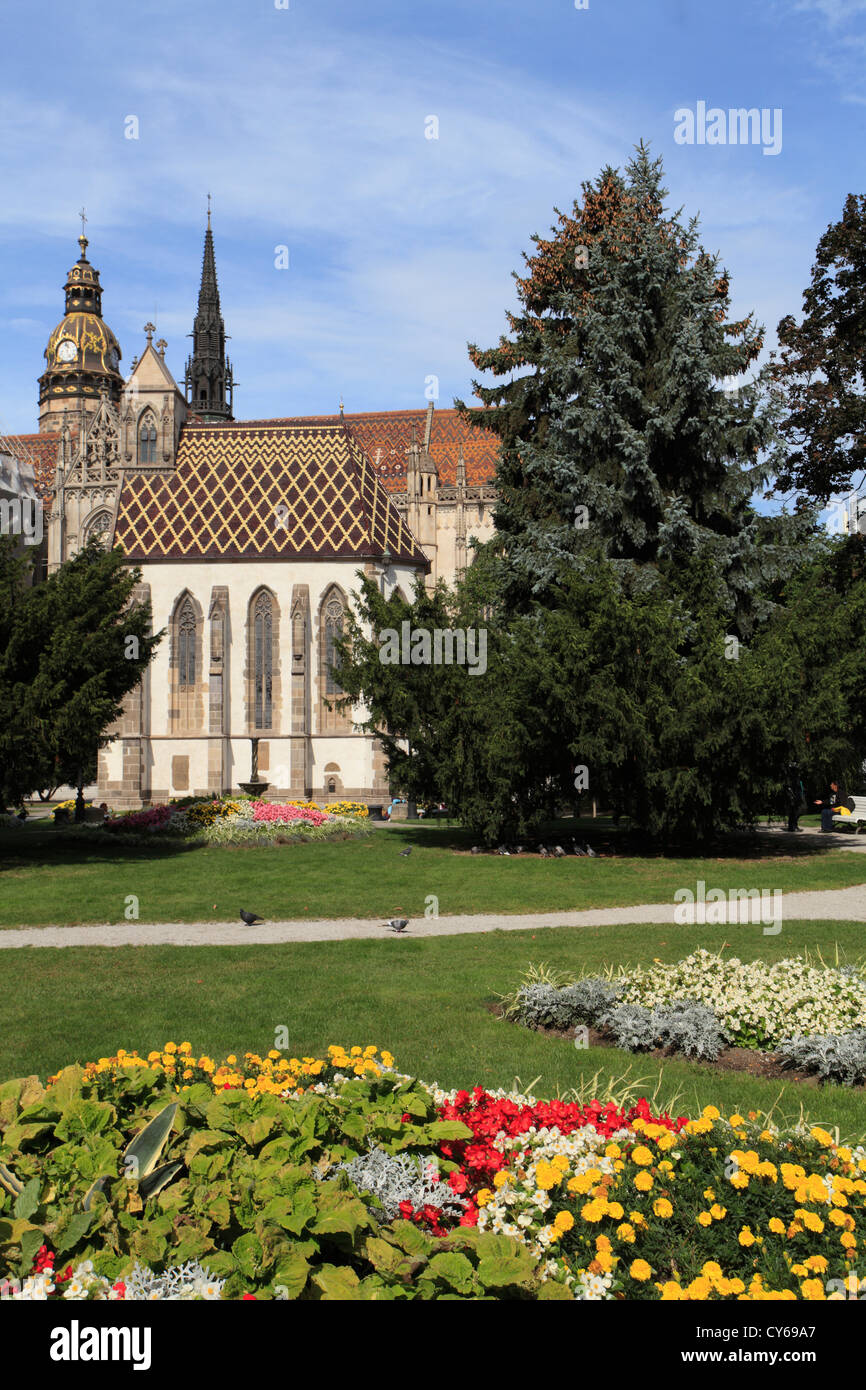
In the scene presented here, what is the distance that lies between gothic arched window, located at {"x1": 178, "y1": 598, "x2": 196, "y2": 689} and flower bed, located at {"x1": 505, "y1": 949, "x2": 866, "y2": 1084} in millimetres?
39592

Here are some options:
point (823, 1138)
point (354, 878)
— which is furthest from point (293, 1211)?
point (354, 878)

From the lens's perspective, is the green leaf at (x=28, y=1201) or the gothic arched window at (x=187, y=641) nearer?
the green leaf at (x=28, y=1201)

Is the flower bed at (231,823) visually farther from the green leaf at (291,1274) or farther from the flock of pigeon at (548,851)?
the green leaf at (291,1274)

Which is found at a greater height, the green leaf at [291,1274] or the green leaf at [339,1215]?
the green leaf at [339,1215]

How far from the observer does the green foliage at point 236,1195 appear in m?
3.71

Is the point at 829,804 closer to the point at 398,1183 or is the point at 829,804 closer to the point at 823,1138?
the point at 823,1138

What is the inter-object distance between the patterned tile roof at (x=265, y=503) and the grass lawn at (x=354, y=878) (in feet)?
77.5

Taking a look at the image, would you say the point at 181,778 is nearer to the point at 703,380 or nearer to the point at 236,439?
the point at 236,439

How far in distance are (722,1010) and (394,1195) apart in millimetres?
4730

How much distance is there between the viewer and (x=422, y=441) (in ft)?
230

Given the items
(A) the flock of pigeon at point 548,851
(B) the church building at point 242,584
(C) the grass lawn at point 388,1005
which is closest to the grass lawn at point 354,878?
(A) the flock of pigeon at point 548,851

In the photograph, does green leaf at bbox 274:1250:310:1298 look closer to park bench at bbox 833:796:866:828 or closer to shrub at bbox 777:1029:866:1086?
shrub at bbox 777:1029:866:1086

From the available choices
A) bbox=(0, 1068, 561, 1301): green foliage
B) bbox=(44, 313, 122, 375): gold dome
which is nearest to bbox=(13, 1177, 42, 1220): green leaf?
bbox=(0, 1068, 561, 1301): green foliage

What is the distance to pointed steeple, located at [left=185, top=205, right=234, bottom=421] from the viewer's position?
73.0 meters
